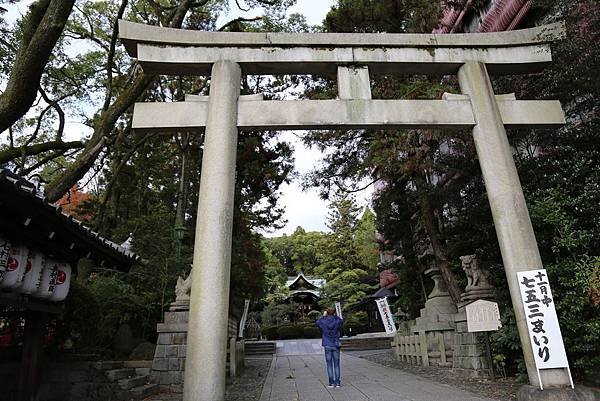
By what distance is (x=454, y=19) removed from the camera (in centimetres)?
1544

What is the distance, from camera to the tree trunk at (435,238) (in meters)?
11.5

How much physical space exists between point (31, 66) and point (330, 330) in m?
7.09

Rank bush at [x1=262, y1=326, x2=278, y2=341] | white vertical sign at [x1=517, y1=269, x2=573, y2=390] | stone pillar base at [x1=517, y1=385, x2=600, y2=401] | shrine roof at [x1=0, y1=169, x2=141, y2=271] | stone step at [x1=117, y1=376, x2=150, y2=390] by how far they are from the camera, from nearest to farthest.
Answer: shrine roof at [x1=0, y1=169, x2=141, y2=271] < stone pillar base at [x1=517, y1=385, x2=600, y2=401] < white vertical sign at [x1=517, y1=269, x2=573, y2=390] < stone step at [x1=117, y1=376, x2=150, y2=390] < bush at [x1=262, y1=326, x2=278, y2=341]

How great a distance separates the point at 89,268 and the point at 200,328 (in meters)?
6.68

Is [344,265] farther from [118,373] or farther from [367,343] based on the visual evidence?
[118,373]

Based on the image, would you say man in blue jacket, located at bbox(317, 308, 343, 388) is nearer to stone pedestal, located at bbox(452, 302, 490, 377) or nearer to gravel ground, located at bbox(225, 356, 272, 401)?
gravel ground, located at bbox(225, 356, 272, 401)

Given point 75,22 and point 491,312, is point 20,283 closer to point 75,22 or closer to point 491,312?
point 491,312

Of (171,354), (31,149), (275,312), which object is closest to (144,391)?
(171,354)

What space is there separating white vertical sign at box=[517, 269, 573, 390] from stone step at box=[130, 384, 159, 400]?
256 inches

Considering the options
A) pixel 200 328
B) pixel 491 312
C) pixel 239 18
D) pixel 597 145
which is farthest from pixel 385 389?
pixel 239 18

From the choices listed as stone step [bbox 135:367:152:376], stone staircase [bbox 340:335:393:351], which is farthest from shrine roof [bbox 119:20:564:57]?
stone staircase [bbox 340:335:393:351]

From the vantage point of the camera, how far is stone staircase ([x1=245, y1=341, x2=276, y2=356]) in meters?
21.8

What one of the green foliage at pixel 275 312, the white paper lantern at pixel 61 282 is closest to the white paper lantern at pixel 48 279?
the white paper lantern at pixel 61 282

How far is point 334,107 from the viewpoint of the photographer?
6.21 m
